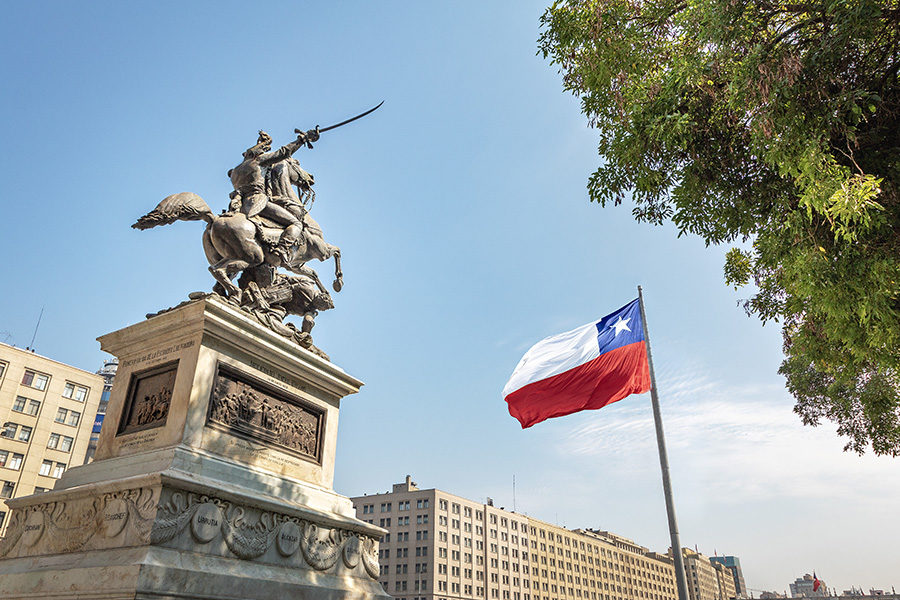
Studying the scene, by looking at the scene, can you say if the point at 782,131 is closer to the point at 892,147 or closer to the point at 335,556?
the point at 892,147

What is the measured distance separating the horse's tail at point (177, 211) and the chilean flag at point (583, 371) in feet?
25.5

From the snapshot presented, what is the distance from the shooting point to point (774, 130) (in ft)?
21.1

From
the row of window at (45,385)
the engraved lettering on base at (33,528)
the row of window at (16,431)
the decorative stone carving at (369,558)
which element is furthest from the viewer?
the row of window at (45,385)

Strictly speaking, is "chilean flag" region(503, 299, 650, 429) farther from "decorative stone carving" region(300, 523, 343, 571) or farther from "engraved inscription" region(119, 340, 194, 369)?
"engraved inscription" region(119, 340, 194, 369)

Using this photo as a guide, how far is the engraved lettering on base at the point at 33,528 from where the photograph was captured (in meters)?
7.01

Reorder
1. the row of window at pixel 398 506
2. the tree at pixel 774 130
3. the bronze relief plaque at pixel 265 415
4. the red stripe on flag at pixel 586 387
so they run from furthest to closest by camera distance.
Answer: the row of window at pixel 398 506
the red stripe on flag at pixel 586 387
the bronze relief plaque at pixel 265 415
the tree at pixel 774 130

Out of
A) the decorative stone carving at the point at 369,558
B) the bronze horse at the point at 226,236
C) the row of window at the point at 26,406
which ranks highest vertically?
the row of window at the point at 26,406

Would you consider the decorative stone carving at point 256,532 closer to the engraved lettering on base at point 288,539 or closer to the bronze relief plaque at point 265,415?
the engraved lettering on base at point 288,539

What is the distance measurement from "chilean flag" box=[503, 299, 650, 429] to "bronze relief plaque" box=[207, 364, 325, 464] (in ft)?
19.5

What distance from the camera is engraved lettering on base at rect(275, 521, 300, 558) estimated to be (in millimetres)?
7320

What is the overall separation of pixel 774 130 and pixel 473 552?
111m

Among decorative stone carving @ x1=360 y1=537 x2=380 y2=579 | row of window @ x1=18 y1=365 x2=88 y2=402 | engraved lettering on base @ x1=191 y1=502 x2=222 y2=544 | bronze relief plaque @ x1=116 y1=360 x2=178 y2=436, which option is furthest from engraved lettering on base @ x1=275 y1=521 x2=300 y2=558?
row of window @ x1=18 y1=365 x2=88 y2=402

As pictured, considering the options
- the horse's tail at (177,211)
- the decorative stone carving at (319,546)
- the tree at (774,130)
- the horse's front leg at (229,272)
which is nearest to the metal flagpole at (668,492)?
the tree at (774,130)

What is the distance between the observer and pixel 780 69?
6.34m
